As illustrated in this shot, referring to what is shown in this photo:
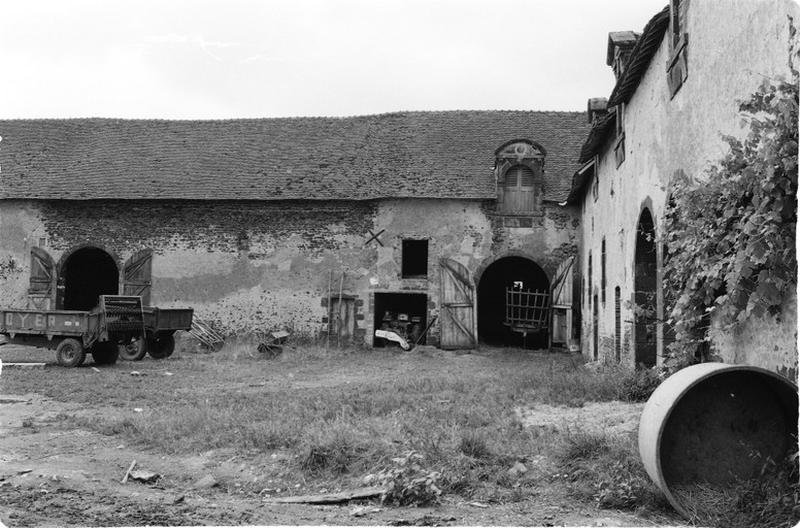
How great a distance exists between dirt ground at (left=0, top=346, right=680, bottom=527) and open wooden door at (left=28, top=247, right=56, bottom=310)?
14.5 meters

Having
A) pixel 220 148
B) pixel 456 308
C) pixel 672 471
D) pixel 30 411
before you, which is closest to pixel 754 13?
pixel 672 471

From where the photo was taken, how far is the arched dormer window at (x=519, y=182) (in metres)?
20.5

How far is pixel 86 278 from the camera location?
76.7ft

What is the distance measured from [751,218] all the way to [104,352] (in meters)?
14.4

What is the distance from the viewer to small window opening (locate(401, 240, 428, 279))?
70.3 ft

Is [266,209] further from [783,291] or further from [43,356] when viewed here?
[783,291]

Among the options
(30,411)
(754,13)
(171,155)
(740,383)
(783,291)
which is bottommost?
(30,411)

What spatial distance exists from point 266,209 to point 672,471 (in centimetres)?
1759

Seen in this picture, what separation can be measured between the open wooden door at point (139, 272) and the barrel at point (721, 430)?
18.9 metres

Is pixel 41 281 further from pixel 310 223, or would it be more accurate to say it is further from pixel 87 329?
pixel 310 223

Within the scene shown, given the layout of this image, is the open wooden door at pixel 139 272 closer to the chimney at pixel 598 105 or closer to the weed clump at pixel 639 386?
the chimney at pixel 598 105

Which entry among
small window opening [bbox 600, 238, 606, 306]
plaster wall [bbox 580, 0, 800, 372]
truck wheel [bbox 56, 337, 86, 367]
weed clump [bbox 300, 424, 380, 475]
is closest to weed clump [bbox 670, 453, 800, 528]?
plaster wall [bbox 580, 0, 800, 372]

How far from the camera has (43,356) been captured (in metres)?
17.2

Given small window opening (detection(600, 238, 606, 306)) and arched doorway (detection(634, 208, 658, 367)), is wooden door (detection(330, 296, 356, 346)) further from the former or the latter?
arched doorway (detection(634, 208, 658, 367))
